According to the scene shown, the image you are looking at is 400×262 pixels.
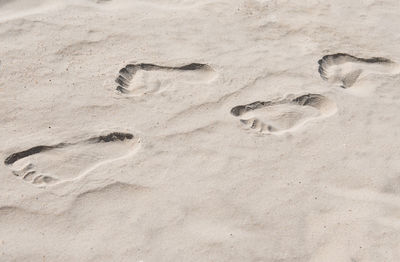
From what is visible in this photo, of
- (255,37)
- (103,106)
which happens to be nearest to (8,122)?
(103,106)

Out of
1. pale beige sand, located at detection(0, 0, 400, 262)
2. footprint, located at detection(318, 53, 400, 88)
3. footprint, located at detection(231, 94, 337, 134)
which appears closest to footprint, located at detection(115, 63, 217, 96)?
pale beige sand, located at detection(0, 0, 400, 262)

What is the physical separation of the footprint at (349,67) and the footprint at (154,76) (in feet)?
1.87

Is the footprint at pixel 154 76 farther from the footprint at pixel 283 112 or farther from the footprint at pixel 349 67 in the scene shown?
the footprint at pixel 349 67

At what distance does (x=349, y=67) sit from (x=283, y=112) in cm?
53

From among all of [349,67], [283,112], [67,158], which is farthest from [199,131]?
[349,67]

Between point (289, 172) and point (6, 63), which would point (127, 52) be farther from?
point (289, 172)

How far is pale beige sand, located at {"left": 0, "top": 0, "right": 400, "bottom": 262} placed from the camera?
2176 millimetres

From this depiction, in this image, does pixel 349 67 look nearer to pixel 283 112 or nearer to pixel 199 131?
pixel 283 112

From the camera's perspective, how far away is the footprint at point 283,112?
2.63 m

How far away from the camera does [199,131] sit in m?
2.57

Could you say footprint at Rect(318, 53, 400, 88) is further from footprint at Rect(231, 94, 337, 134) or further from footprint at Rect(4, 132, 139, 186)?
footprint at Rect(4, 132, 139, 186)

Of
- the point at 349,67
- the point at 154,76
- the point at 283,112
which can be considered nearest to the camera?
the point at 283,112

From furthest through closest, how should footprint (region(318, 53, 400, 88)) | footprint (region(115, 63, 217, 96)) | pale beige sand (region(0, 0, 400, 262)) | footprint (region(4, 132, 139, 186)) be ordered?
footprint (region(318, 53, 400, 88)), footprint (region(115, 63, 217, 96)), footprint (region(4, 132, 139, 186)), pale beige sand (region(0, 0, 400, 262))

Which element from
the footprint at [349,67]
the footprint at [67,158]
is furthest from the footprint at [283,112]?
the footprint at [67,158]
